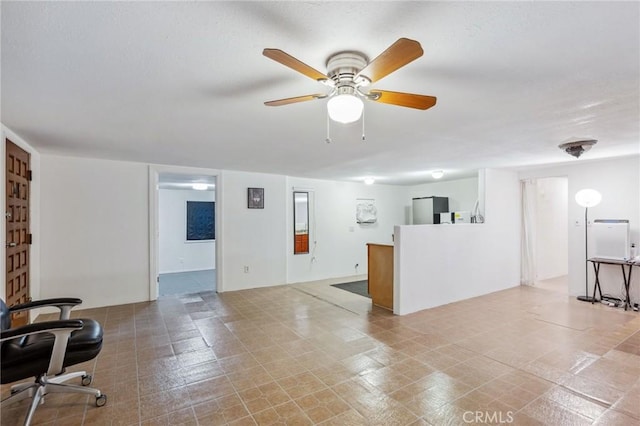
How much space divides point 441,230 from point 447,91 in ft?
9.45

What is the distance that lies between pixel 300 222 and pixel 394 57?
534 cm

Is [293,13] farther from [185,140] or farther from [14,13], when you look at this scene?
[185,140]

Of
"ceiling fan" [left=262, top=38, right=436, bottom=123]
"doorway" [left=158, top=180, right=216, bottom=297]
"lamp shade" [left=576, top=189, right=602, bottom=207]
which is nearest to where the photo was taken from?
"ceiling fan" [left=262, top=38, right=436, bottom=123]

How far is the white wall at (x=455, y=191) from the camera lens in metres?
6.76

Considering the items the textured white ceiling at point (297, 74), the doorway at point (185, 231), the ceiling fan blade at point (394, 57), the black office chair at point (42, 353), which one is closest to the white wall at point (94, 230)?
the textured white ceiling at point (297, 74)

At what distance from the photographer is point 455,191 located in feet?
23.3

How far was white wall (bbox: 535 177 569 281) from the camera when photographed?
638 centimetres

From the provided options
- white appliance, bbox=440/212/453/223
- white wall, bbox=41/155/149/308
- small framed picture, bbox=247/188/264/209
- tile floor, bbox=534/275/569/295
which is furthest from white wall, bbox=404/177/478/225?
white wall, bbox=41/155/149/308

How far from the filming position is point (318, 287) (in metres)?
5.90

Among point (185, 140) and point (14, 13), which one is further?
point (185, 140)

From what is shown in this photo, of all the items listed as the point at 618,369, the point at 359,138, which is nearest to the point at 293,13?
the point at 359,138

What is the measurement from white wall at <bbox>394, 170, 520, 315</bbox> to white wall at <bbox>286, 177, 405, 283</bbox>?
2.74 meters

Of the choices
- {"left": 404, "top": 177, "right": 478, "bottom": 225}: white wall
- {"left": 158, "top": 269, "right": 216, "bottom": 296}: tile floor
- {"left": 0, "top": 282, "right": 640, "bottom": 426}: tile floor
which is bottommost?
{"left": 158, "top": 269, "right": 216, "bottom": 296}: tile floor

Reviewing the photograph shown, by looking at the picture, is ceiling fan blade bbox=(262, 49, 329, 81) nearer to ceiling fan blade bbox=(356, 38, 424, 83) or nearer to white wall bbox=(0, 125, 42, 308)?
ceiling fan blade bbox=(356, 38, 424, 83)
